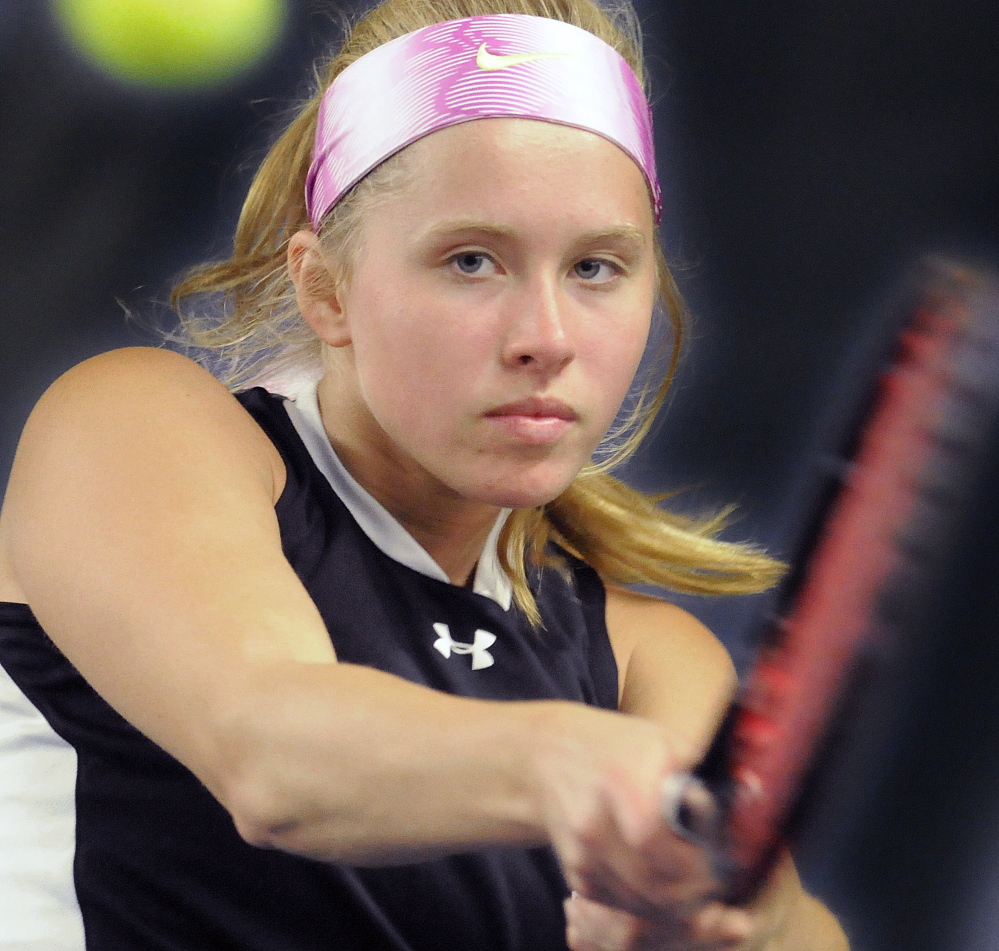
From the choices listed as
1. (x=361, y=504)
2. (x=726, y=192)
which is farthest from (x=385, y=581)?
(x=726, y=192)

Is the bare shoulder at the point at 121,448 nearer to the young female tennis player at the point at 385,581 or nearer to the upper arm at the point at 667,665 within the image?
the young female tennis player at the point at 385,581

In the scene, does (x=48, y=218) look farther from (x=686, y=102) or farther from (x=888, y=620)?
(x=888, y=620)

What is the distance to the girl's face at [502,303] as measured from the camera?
0.75 metres

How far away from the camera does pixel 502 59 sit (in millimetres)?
833

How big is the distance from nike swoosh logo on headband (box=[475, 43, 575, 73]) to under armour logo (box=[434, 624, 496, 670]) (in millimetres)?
365

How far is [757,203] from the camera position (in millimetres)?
1294

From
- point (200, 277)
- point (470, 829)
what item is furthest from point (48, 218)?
point (470, 829)

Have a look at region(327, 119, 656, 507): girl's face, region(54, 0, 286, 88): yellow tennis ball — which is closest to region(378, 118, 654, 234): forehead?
region(327, 119, 656, 507): girl's face

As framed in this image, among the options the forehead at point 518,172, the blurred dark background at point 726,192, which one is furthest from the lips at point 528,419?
the blurred dark background at point 726,192

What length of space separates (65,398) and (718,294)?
745 mm

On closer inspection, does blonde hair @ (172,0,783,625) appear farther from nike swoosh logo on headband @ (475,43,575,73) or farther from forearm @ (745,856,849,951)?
forearm @ (745,856,849,951)

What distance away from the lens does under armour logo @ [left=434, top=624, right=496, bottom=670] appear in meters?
0.87

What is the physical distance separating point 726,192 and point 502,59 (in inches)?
20.6

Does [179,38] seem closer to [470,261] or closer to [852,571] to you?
[470,261]
